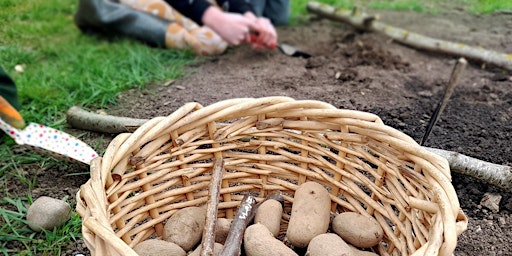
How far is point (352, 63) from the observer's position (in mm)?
2486

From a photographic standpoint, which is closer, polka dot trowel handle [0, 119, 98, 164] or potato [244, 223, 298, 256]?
potato [244, 223, 298, 256]

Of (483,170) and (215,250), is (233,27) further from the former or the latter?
(215,250)

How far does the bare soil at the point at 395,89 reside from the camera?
A: 1.56m

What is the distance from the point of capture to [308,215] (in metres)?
1.25

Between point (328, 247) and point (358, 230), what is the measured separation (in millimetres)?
121

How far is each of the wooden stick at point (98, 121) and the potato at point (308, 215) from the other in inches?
25.8

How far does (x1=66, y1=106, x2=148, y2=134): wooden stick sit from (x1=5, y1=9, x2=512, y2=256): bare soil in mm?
41

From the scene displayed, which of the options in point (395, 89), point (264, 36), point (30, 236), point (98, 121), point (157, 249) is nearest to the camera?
point (157, 249)

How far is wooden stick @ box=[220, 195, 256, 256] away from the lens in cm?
115

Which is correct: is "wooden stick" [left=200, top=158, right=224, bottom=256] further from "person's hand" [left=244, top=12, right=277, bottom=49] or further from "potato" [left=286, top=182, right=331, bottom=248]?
"person's hand" [left=244, top=12, right=277, bottom=49]

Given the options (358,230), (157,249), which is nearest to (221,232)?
(157,249)

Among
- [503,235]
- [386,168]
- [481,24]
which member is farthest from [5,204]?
[481,24]

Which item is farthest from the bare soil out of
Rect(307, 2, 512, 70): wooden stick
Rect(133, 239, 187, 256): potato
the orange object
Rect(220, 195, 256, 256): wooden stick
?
Rect(220, 195, 256, 256): wooden stick

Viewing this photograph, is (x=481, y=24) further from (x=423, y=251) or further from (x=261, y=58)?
(x=423, y=251)
